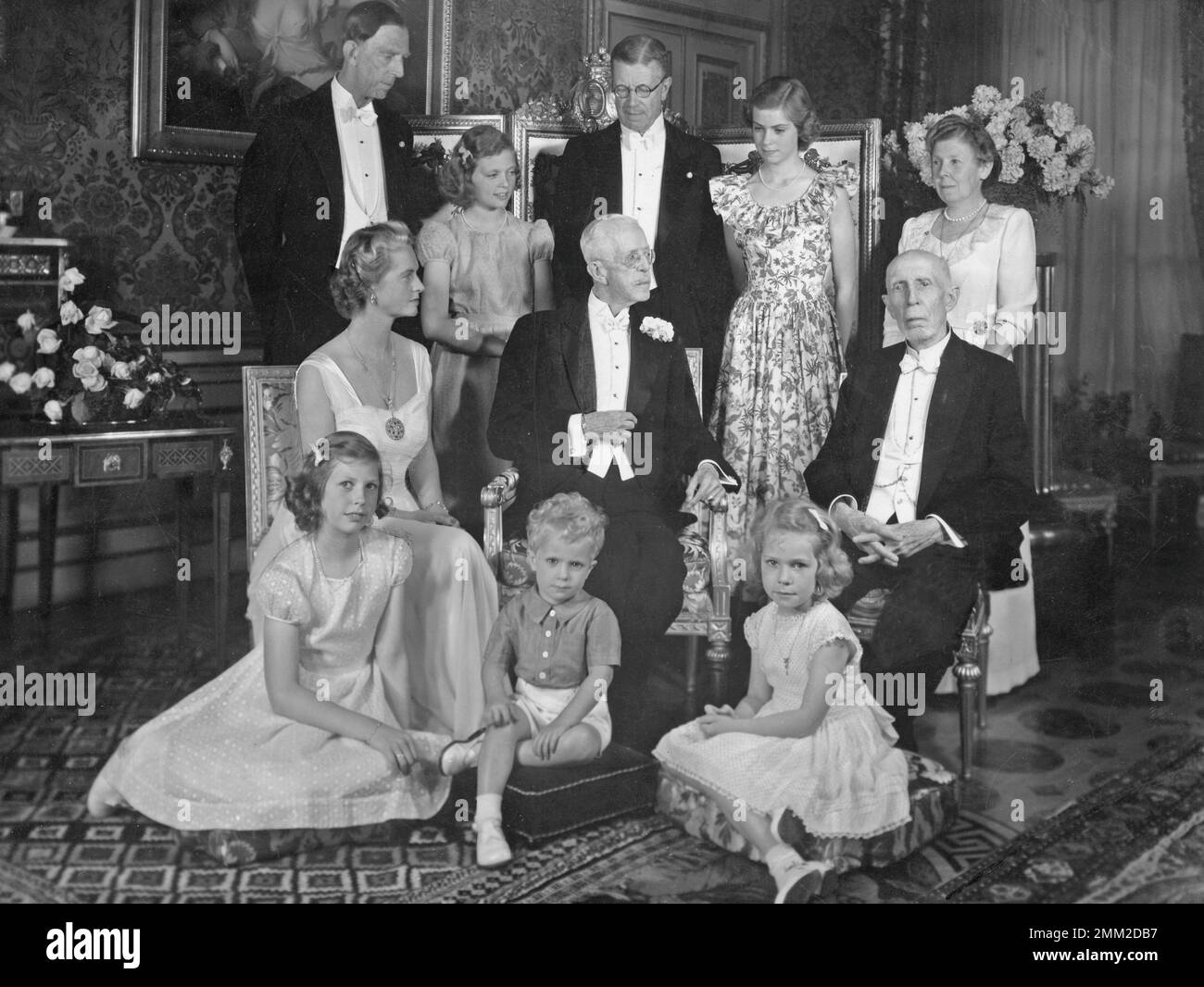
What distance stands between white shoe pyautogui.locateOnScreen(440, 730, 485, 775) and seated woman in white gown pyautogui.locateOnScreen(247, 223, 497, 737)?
0.25 ft

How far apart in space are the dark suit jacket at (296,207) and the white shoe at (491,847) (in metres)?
1.58

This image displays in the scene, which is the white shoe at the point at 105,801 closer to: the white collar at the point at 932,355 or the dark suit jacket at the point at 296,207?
the dark suit jacket at the point at 296,207

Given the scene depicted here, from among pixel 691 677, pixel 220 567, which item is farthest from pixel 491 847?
pixel 220 567

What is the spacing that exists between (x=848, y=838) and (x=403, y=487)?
65.4 inches

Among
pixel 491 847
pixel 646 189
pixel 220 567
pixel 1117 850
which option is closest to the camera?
pixel 491 847

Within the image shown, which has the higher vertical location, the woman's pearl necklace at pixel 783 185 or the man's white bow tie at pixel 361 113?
the man's white bow tie at pixel 361 113

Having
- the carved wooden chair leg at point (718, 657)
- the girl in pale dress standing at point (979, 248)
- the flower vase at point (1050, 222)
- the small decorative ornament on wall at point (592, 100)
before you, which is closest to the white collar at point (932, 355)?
the girl in pale dress standing at point (979, 248)

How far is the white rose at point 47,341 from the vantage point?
4.11 metres

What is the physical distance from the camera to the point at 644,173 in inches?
163

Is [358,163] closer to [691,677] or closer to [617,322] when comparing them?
[617,322]

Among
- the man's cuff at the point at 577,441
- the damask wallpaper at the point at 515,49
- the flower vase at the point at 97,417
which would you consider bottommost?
the man's cuff at the point at 577,441

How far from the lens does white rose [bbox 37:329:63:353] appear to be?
4.11 metres
